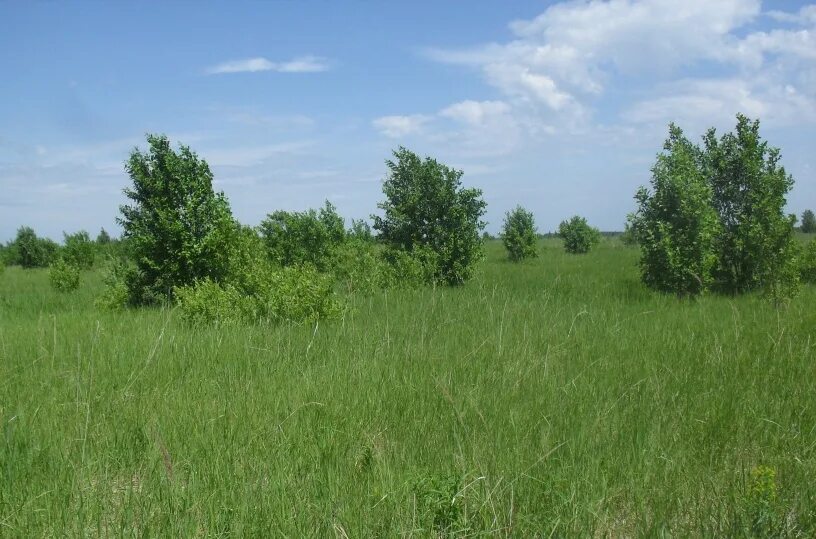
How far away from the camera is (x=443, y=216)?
14812 millimetres

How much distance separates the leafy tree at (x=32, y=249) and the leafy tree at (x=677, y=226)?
35635mm

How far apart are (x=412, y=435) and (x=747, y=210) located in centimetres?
1100

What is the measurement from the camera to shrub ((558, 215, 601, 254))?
37031 mm

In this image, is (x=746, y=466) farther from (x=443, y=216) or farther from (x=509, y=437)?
(x=443, y=216)

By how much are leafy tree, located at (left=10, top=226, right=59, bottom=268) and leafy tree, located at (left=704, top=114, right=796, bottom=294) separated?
3633cm

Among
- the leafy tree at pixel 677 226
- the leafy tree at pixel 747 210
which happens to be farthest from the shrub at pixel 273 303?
the leafy tree at pixel 747 210

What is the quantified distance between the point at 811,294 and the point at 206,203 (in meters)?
10.5

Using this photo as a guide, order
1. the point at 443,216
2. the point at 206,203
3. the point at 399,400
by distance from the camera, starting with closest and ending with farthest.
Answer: the point at 399,400 < the point at 206,203 < the point at 443,216

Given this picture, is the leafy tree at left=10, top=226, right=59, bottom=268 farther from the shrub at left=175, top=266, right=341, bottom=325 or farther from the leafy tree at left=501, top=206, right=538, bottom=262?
the shrub at left=175, top=266, right=341, bottom=325

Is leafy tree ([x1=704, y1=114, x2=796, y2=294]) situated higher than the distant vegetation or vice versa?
leafy tree ([x1=704, y1=114, x2=796, y2=294])

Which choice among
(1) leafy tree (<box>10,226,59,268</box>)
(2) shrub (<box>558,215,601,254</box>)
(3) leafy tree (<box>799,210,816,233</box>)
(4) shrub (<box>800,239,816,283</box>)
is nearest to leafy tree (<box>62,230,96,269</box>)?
(1) leafy tree (<box>10,226,59,268</box>)

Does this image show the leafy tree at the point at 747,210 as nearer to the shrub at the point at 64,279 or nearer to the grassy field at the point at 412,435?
the grassy field at the point at 412,435

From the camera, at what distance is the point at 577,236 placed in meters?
37.3

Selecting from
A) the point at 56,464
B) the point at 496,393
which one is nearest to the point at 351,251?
the point at 496,393
